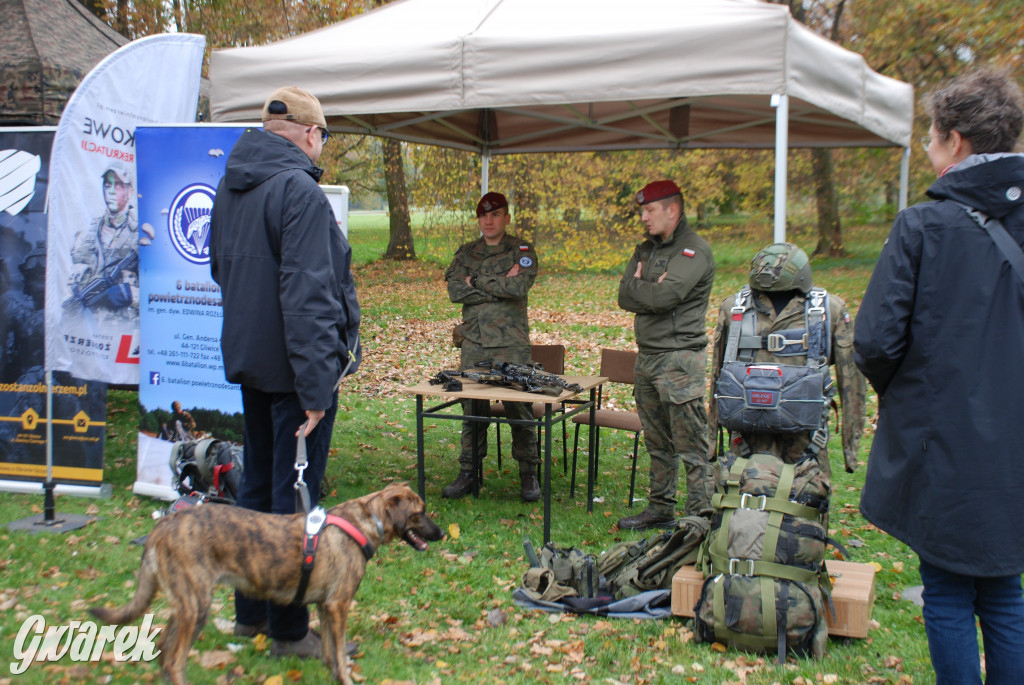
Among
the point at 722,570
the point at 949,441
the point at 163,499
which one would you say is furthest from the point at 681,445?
the point at 163,499

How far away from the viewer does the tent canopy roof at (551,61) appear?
400cm

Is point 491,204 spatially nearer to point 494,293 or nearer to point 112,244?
point 494,293

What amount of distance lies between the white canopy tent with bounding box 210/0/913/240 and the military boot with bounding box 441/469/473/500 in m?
2.55

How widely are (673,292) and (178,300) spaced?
313cm

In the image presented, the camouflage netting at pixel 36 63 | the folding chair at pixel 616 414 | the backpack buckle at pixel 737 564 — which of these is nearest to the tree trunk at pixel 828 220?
the folding chair at pixel 616 414

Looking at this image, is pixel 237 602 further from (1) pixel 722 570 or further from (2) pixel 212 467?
(1) pixel 722 570

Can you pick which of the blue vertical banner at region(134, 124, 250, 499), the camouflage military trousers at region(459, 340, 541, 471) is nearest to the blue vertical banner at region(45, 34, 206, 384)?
the blue vertical banner at region(134, 124, 250, 499)

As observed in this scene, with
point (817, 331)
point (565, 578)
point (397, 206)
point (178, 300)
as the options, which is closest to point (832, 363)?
point (817, 331)

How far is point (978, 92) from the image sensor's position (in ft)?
7.79

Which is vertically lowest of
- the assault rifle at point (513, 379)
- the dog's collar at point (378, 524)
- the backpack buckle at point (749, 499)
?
the dog's collar at point (378, 524)

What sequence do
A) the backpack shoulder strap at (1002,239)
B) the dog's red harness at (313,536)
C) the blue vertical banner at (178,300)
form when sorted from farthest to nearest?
the blue vertical banner at (178,300) → the dog's red harness at (313,536) → the backpack shoulder strap at (1002,239)

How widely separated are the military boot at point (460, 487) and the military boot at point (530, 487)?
38 cm

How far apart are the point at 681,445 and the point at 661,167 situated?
14.6 m

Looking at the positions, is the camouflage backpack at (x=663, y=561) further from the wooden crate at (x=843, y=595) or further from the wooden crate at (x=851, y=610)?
the wooden crate at (x=851, y=610)
